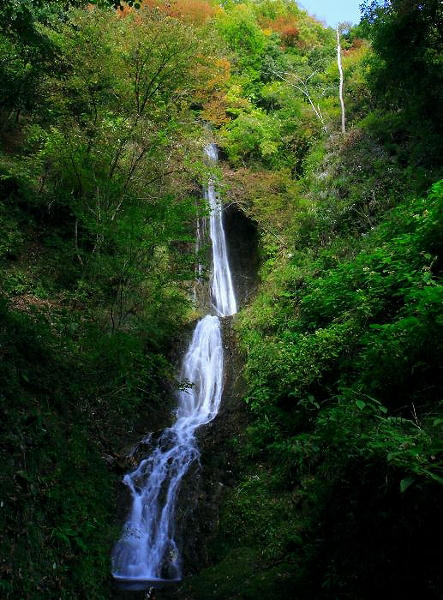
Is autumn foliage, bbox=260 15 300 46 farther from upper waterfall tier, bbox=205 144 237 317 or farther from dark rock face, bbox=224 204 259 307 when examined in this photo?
dark rock face, bbox=224 204 259 307

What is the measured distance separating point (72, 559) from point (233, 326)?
31.4ft

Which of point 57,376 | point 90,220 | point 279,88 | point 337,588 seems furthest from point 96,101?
point 279,88

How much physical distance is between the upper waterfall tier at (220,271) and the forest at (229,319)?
Result: 738 millimetres

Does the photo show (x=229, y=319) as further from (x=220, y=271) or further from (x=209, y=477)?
(x=209, y=477)

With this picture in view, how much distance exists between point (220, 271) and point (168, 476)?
9555 millimetres

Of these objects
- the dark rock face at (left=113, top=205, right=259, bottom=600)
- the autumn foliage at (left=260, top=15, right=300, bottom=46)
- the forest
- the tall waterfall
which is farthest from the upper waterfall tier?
the autumn foliage at (left=260, top=15, right=300, bottom=46)

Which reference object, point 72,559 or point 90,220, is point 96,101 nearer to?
point 90,220

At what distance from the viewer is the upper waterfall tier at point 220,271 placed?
15.8m

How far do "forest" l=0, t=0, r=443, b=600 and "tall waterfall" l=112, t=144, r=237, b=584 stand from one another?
0.37 meters

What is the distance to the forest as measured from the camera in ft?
11.3

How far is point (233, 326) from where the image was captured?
1362cm

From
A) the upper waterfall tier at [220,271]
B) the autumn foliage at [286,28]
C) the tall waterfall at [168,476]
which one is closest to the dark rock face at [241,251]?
the upper waterfall tier at [220,271]

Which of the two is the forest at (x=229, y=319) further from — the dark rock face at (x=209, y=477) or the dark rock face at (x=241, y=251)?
the dark rock face at (x=241, y=251)

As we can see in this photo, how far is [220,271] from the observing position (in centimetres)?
1677
